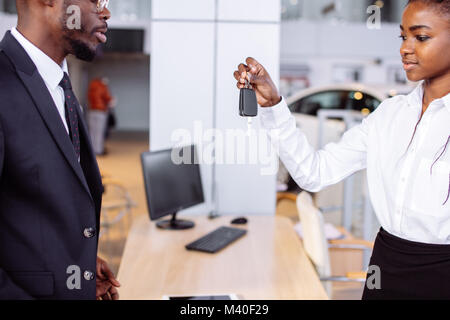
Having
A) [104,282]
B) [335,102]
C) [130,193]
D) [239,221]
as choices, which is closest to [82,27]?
[104,282]

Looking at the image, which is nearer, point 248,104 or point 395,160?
point 248,104

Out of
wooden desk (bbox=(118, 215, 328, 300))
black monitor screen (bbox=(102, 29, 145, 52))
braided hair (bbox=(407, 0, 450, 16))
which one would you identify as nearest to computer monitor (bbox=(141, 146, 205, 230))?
wooden desk (bbox=(118, 215, 328, 300))

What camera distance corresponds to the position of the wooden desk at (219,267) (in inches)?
71.9

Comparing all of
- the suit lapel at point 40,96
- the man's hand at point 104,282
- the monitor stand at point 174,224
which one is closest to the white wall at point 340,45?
the monitor stand at point 174,224

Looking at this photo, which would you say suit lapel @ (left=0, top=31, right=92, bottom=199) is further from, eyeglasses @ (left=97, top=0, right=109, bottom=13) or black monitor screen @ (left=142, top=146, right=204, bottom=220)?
black monitor screen @ (left=142, top=146, right=204, bottom=220)

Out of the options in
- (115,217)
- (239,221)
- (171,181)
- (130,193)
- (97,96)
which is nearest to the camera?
(171,181)

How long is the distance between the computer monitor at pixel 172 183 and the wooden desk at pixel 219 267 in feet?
0.43

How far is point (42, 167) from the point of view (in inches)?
35.2

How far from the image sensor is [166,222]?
8.95 ft

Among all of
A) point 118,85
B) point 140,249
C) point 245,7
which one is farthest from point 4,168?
point 118,85

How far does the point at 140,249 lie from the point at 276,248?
670mm

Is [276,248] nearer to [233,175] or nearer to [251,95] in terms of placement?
[233,175]

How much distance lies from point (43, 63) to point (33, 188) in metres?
0.28

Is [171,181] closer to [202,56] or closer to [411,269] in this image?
[202,56]
